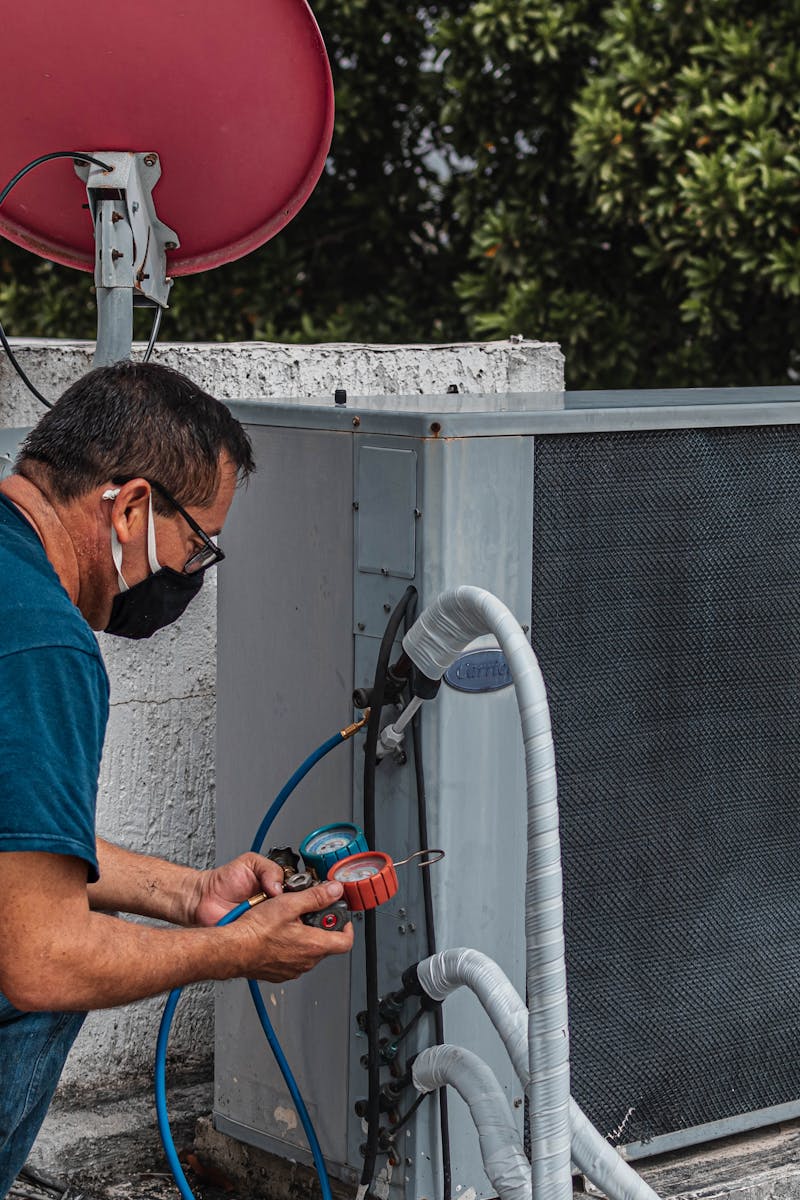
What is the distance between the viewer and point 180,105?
226 centimetres

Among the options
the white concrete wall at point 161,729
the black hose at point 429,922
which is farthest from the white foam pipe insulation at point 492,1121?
the white concrete wall at point 161,729

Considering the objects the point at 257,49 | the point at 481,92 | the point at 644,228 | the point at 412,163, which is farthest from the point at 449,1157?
the point at 412,163

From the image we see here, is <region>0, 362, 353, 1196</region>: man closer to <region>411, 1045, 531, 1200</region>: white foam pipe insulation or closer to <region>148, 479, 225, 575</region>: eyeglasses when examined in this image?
<region>148, 479, 225, 575</region>: eyeglasses

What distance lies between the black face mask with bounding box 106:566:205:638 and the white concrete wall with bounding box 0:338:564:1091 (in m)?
0.77

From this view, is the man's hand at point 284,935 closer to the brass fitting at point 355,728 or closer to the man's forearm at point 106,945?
the man's forearm at point 106,945

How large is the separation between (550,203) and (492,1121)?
5.09m

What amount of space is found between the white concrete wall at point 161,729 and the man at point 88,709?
1.98ft

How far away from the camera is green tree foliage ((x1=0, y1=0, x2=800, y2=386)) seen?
531 cm

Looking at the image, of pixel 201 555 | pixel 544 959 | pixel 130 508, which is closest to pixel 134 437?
pixel 130 508

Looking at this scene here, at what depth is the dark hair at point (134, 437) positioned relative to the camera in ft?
6.26

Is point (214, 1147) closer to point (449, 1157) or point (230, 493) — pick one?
point (449, 1157)

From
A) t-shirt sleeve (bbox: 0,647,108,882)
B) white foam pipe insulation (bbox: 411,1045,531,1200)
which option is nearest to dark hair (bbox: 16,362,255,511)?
t-shirt sleeve (bbox: 0,647,108,882)

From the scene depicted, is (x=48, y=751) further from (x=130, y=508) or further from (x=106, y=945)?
(x=130, y=508)

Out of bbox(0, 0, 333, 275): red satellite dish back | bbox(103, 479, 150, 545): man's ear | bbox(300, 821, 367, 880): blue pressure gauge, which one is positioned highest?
bbox(0, 0, 333, 275): red satellite dish back
